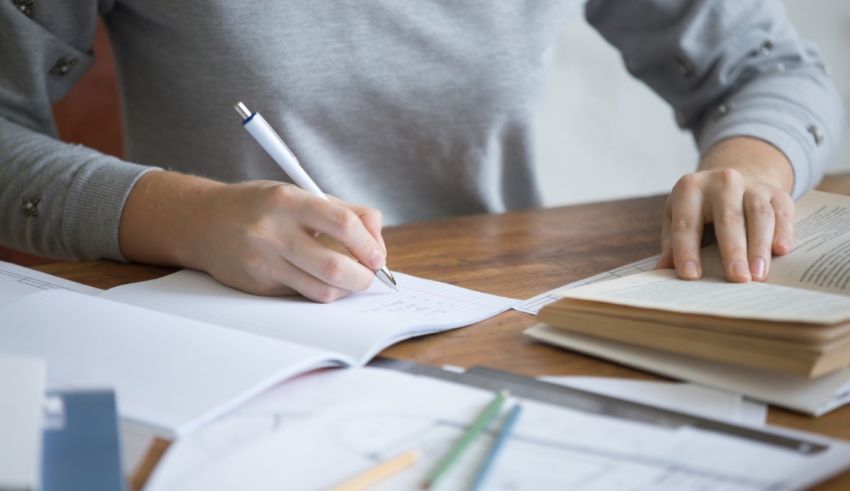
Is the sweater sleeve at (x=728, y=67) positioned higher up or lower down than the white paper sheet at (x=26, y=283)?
higher up

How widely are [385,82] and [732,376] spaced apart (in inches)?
24.2

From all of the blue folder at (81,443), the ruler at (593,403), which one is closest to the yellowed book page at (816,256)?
the ruler at (593,403)

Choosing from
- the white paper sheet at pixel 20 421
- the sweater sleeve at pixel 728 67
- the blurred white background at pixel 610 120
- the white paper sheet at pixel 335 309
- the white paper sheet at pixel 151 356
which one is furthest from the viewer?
the blurred white background at pixel 610 120

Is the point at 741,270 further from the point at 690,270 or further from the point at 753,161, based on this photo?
the point at 753,161

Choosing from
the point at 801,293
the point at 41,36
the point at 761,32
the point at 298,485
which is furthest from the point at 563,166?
the point at 298,485

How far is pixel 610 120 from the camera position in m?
2.28

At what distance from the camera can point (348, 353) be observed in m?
0.60

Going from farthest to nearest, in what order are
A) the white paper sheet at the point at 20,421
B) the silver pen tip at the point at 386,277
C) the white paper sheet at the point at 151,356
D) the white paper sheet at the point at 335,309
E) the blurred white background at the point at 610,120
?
the blurred white background at the point at 610,120 → the silver pen tip at the point at 386,277 → the white paper sheet at the point at 335,309 → the white paper sheet at the point at 151,356 → the white paper sheet at the point at 20,421

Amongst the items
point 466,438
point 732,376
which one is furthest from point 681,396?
point 466,438

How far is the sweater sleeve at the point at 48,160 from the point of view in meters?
0.83

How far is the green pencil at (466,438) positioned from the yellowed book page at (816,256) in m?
0.28

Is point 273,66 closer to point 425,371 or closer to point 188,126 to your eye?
point 188,126

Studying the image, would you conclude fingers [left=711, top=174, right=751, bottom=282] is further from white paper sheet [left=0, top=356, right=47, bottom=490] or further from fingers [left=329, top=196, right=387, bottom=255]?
white paper sheet [left=0, top=356, right=47, bottom=490]

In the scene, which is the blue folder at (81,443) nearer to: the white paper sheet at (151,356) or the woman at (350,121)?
the white paper sheet at (151,356)
